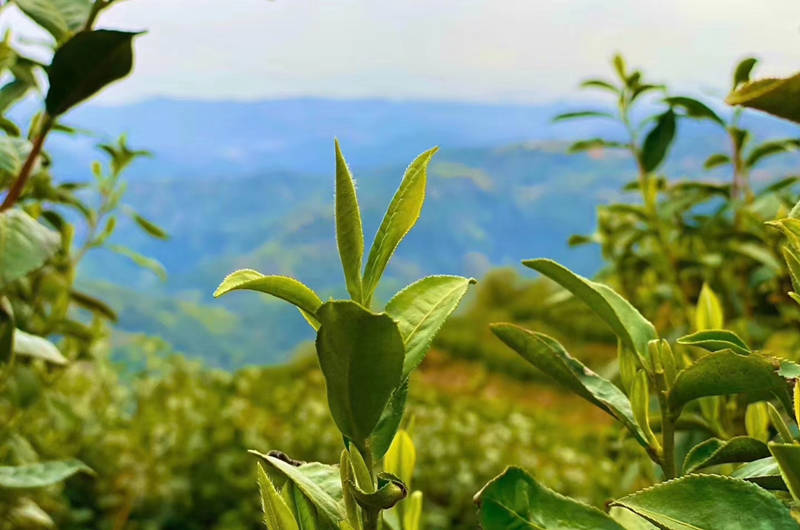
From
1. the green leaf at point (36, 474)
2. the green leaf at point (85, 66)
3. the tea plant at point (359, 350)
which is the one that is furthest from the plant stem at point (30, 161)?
the tea plant at point (359, 350)

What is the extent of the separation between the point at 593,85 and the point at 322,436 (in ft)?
3.16

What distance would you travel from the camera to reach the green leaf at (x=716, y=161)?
2.96ft

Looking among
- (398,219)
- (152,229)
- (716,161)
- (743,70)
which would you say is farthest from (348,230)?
(716,161)

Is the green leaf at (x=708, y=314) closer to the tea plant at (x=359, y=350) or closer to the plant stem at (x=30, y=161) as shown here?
the tea plant at (x=359, y=350)

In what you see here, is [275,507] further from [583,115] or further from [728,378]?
[583,115]

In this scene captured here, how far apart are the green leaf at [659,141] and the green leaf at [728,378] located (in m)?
0.49

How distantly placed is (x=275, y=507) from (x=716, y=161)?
84 centimetres

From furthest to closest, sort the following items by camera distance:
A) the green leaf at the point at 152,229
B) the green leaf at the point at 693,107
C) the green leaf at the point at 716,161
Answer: the green leaf at the point at 716,161 < the green leaf at the point at 152,229 < the green leaf at the point at 693,107

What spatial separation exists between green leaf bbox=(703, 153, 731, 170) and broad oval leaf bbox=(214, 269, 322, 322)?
79 cm

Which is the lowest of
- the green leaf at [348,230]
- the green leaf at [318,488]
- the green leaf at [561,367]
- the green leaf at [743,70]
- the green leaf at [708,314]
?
the green leaf at [318,488]

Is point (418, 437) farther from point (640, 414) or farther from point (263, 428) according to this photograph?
point (640, 414)

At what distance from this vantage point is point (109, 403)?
1.59 metres

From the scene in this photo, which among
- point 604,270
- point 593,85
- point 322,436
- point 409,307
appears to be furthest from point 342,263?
point 322,436

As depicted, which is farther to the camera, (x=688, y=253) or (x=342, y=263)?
(x=688, y=253)
